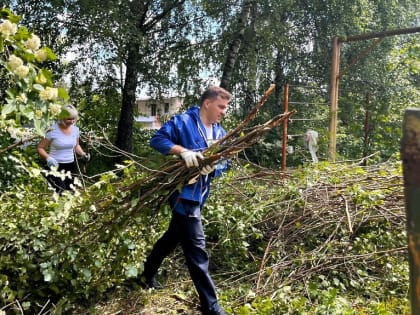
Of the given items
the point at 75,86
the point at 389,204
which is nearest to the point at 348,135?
the point at 75,86

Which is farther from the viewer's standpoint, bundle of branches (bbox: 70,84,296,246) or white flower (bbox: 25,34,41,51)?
bundle of branches (bbox: 70,84,296,246)

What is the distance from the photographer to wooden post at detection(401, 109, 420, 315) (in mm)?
846

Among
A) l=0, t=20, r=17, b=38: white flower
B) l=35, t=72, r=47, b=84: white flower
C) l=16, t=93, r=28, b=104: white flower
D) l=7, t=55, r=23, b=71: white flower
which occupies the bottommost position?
l=16, t=93, r=28, b=104: white flower

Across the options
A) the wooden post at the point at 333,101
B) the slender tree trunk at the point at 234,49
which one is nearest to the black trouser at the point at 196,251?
the wooden post at the point at 333,101

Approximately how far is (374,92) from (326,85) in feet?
4.09

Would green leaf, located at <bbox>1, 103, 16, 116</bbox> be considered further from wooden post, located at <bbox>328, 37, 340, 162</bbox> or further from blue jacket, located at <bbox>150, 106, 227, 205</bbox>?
wooden post, located at <bbox>328, 37, 340, 162</bbox>

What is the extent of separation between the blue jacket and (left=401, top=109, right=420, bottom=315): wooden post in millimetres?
2383

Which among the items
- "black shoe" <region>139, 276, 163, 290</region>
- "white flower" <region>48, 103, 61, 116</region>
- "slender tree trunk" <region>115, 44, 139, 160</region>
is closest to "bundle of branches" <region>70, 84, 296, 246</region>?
"black shoe" <region>139, 276, 163, 290</region>

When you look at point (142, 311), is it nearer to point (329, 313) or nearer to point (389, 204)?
point (329, 313)

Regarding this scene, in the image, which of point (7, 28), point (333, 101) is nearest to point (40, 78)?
point (7, 28)

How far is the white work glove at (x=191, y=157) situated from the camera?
2986mm

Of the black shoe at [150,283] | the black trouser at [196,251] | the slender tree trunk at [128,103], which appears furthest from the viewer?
the slender tree trunk at [128,103]

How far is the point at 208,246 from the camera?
447 centimetres

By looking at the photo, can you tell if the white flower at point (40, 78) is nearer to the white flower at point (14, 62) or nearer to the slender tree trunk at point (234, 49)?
the white flower at point (14, 62)
